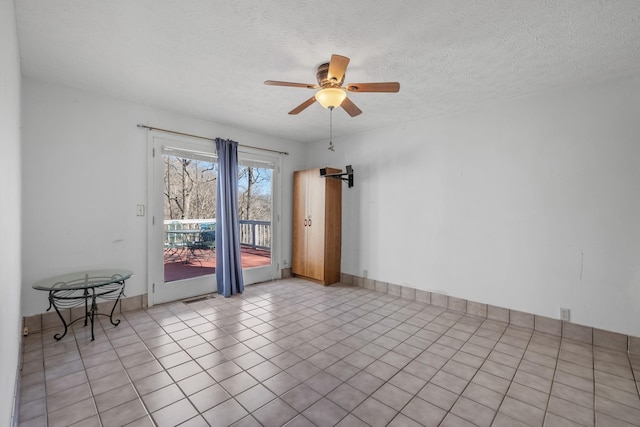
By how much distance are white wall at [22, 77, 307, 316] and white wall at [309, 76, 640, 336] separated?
10.5ft

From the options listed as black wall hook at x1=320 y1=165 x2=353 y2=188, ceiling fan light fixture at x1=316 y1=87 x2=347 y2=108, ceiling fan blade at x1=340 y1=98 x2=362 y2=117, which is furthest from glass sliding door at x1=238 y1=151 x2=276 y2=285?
ceiling fan light fixture at x1=316 y1=87 x2=347 y2=108

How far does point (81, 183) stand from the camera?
3.11 meters

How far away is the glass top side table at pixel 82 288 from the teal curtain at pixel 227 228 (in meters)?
→ 1.20

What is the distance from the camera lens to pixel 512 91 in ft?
9.89

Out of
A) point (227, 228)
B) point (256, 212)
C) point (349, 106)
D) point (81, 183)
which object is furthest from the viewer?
point (256, 212)

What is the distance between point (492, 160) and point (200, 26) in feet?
10.6

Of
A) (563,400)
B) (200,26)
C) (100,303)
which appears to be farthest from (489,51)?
(100,303)

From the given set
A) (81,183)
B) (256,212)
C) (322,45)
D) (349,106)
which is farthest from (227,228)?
(322,45)

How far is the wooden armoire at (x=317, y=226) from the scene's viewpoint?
15.4 feet

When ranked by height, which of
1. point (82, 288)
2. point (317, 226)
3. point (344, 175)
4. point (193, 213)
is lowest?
point (82, 288)

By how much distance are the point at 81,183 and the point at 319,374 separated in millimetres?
3137

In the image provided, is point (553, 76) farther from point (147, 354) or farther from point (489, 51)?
point (147, 354)

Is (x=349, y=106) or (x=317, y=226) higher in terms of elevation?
(x=349, y=106)

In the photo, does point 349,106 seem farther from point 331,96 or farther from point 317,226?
point 317,226
